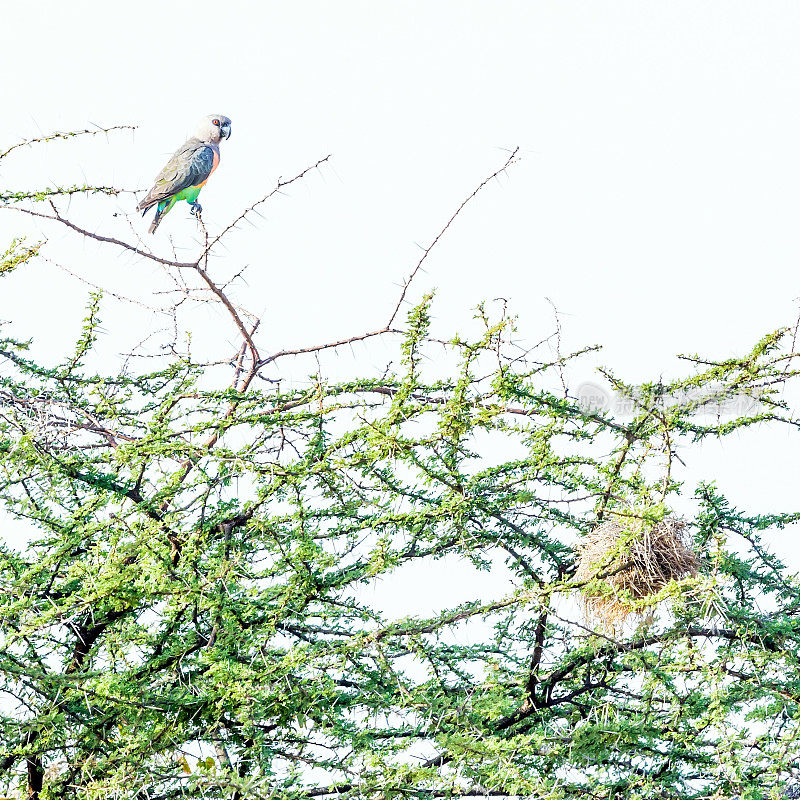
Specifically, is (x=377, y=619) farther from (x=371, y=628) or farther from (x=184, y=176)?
(x=184, y=176)

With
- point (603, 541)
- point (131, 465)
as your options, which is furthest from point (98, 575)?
point (603, 541)

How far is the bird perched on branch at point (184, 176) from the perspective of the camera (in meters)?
4.99

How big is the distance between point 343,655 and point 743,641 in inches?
51.8

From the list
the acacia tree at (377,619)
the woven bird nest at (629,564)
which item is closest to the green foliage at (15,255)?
the acacia tree at (377,619)

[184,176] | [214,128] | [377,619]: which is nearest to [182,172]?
[184,176]

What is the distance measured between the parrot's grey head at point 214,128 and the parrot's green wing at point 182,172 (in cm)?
33

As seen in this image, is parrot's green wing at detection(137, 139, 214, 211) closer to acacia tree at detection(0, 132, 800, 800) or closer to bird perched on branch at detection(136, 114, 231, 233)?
bird perched on branch at detection(136, 114, 231, 233)

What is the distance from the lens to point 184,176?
511 centimetres

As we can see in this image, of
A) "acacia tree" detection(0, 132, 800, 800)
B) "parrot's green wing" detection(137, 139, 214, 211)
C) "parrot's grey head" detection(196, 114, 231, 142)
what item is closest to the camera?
"acacia tree" detection(0, 132, 800, 800)

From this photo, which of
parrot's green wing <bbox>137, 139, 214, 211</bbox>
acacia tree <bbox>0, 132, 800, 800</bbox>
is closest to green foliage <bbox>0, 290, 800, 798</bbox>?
acacia tree <bbox>0, 132, 800, 800</bbox>

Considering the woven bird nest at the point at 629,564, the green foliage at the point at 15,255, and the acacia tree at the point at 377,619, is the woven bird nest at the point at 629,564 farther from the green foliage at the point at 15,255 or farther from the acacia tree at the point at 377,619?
the green foliage at the point at 15,255

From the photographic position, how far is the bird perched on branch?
16.4ft

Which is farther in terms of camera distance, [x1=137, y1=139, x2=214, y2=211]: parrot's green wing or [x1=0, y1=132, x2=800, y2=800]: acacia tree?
[x1=137, y1=139, x2=214, y2=211]: parrot's green wing

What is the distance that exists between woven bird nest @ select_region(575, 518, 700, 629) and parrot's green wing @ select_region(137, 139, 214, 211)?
2846 mm
